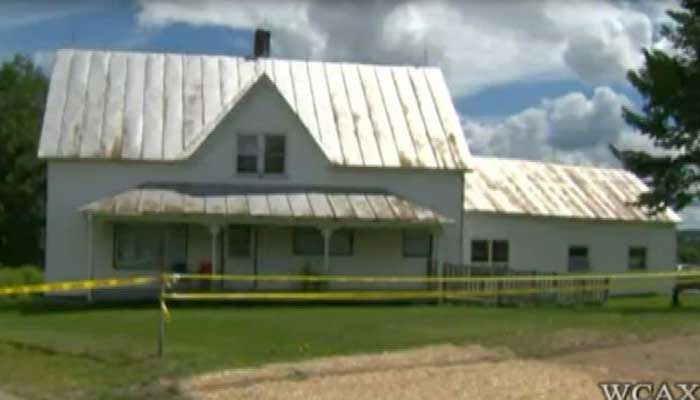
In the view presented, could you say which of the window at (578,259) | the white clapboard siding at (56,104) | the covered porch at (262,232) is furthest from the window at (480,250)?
the white clapboard siding at (56,104)

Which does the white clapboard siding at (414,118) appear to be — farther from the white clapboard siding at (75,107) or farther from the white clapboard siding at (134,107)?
the white clapboard siding at (75,107)

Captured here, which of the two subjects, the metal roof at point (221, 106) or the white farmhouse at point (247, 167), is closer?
the white farmhouse at point (247, 167)

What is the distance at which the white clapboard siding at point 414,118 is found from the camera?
34219mm

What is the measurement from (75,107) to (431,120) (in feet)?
35.3

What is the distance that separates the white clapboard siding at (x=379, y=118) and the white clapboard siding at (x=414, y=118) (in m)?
0.67

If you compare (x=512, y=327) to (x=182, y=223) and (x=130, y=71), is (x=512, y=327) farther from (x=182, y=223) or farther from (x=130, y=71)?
(x=130, y=71)

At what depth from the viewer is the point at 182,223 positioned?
3231cm

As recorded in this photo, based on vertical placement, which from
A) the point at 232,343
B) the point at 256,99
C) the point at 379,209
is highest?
the point at 256,99

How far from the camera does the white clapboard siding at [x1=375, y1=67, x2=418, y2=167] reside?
34.1 m

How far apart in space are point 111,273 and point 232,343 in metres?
15.1

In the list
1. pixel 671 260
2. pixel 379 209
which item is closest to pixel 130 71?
pixel 379 209

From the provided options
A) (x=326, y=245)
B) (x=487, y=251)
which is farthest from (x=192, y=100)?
(x=487, y=251)

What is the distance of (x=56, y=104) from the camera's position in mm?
33969

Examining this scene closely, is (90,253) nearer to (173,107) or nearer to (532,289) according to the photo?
(173,107)
